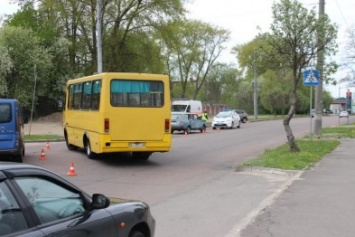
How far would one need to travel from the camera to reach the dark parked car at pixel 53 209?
11.6ft

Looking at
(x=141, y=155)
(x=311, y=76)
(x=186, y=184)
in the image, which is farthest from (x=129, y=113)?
(x=311, y=76)

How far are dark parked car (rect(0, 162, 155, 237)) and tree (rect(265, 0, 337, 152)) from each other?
516 inches

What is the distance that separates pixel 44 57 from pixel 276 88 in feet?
190

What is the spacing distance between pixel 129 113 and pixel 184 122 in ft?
62.7

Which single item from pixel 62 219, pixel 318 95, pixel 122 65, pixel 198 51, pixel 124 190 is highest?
pixel 198 51

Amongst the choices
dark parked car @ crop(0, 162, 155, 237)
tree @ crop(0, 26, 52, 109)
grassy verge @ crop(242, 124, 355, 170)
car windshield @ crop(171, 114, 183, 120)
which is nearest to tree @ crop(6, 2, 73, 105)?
tree @ crop(0, 26, 52, 109)

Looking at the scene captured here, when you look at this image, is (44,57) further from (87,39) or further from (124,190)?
(124,190)

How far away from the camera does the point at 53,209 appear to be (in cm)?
403

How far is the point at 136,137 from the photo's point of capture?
1530 cm

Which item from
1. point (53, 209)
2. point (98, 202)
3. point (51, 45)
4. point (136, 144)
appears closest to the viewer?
point (53, 209)

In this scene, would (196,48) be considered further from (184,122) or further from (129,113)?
(129,113)

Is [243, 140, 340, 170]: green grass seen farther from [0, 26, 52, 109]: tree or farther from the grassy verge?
[0, 26, 52, 109]: tree

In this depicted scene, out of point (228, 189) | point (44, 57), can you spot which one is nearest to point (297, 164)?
point (228, 189)

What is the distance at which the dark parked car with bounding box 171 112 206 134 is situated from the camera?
33938 mm
